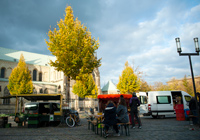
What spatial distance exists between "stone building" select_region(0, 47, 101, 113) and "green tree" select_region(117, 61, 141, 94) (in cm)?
1455

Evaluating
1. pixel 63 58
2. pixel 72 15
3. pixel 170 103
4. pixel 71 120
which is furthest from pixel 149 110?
pixel 72 15

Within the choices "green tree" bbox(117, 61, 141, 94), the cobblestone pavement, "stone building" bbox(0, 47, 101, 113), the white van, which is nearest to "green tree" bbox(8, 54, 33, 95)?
"stone building" bbox(0, 47, 101, 113)

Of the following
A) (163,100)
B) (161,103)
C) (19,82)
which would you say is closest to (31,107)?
(161,103)

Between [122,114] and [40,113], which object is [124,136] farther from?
[40,113]

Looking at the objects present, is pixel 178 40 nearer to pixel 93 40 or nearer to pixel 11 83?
pixel 93 40

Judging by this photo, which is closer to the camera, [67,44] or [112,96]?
[112,96]

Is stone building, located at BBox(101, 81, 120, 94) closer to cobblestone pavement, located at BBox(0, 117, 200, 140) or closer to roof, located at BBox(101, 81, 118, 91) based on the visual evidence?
roof, located at BBox(101, 81, 118, 91)

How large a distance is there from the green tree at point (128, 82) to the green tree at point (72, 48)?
17867 mm

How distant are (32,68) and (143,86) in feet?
108

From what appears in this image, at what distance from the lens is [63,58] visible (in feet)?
55.0

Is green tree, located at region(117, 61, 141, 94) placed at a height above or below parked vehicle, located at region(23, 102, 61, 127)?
above

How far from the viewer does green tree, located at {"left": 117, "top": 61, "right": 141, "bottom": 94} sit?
34.8 m

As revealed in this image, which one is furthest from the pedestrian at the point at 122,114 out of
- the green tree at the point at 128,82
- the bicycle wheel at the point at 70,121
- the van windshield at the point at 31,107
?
the green tree at the point at 128,82

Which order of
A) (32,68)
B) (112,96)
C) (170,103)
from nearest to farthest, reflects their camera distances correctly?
(112,96), (170,103), (32,68)
